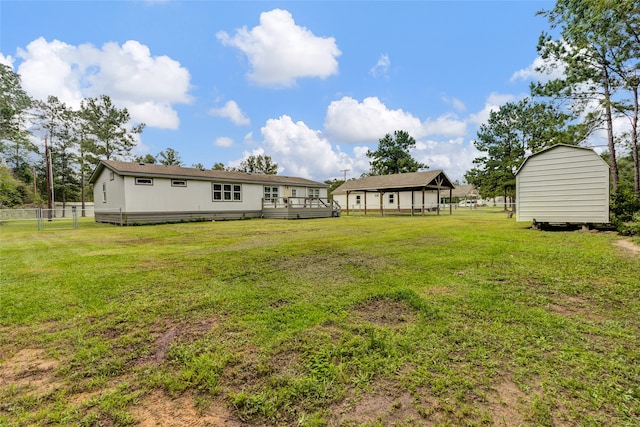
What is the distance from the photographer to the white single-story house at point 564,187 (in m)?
9.32

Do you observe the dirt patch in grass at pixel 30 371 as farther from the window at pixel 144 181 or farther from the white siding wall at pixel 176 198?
the window at pixel 144 181

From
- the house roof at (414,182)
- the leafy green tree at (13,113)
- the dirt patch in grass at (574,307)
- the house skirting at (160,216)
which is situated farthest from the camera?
the house roof at (414,182)

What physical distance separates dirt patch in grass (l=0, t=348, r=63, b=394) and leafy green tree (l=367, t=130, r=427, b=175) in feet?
147

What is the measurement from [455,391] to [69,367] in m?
3.06

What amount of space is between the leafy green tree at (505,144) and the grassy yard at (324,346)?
99.0ft

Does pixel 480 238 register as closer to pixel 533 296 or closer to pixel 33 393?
pixel 533 296

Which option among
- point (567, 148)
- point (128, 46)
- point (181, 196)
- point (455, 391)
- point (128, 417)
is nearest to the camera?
point (128, 417)

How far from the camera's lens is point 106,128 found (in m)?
31.5

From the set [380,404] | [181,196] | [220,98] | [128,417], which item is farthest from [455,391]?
[220,98]

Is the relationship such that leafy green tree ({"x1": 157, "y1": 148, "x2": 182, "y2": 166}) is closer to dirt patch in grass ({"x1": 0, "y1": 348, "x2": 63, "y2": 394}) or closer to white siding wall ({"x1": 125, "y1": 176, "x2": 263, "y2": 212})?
white siding wall ({"x1": 125, "y1": 176, "x2": 263, "y2": 212})

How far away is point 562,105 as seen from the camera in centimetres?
1644

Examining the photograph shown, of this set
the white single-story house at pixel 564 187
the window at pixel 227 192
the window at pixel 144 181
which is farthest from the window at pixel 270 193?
the white single-story house at pixel 564 187

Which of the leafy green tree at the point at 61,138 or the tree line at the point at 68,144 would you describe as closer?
the tree line at the point at 68,144

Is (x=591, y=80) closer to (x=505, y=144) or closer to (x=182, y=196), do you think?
(x=505, y=144)
